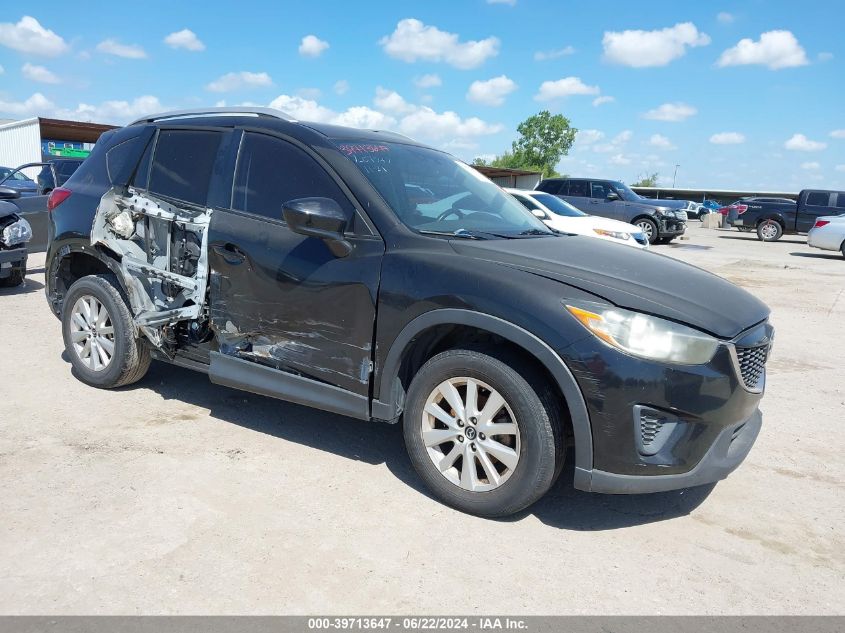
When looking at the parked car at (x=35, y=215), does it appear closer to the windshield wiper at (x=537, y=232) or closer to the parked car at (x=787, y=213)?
the windshield wiper at (x=537, y=232)

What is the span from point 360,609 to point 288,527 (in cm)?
71

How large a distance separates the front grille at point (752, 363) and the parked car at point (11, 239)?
28.0ft

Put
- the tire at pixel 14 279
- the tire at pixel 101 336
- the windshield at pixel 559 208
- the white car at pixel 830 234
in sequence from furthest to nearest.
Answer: the white car at pixel 830 234
the windshield at pixel 559 208
the tire at pixel 14 279
the tire at pixel 101 336

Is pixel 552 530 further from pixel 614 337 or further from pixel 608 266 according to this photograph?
pixel 608 266

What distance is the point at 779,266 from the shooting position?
15711 millimetres

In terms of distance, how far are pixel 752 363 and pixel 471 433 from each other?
137 centimetres

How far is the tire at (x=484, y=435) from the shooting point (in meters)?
3.11

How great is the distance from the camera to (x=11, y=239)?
8.59 m

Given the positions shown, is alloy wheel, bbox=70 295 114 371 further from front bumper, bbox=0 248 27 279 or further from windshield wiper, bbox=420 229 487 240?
front bumper, bbox=0 248 27 279

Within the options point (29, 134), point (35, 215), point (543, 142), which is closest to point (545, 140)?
point (543, 142)

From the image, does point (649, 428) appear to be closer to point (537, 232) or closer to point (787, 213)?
point (537, 232)

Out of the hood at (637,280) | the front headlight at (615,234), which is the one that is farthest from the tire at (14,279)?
the front headlight at (615,234)
